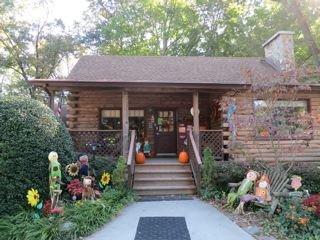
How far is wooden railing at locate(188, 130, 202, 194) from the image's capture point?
974cm

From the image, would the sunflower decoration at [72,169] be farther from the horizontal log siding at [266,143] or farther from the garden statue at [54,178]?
the horizontal log siding at [266,143]

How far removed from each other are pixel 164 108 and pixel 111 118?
2.24 m

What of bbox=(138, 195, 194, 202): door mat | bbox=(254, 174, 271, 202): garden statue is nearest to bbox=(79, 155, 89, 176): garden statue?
bbox=(138, 195, 194, 202): door mat

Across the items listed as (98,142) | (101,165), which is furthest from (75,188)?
(98,142)

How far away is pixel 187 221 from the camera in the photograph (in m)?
6.91

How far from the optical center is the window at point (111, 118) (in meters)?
13.7

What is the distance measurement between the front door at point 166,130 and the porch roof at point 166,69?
1634mm

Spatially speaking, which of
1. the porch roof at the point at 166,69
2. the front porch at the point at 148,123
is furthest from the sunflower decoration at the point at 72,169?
the porch roof at the point at 166,69

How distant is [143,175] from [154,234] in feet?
14.8

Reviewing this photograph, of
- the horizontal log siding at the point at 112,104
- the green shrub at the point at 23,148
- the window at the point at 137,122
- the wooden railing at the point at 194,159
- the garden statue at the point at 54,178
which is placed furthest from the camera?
the window at the point at 137,122

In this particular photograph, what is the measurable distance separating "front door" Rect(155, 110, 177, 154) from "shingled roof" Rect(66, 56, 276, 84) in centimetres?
163

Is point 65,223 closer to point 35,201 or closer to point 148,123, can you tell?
point 35,201

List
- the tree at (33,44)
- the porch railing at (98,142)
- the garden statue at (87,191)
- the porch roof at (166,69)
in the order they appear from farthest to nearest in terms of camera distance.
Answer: the tree at (33,44), the porch roof at (166,69), the porch railing at (98,142), the garden statue at (87,191)

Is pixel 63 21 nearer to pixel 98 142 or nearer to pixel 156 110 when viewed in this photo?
pixel 156 110
